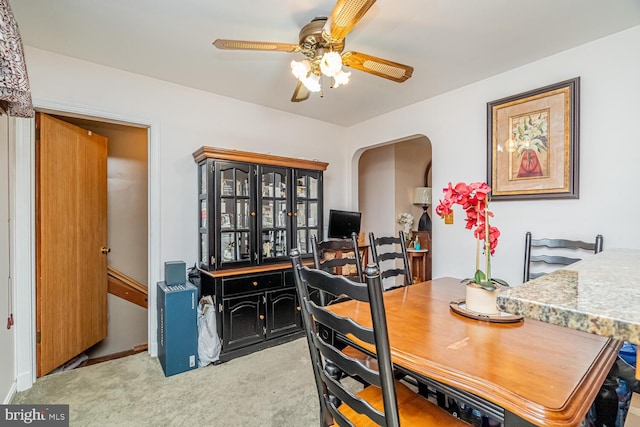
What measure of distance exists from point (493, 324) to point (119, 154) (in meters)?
4.32

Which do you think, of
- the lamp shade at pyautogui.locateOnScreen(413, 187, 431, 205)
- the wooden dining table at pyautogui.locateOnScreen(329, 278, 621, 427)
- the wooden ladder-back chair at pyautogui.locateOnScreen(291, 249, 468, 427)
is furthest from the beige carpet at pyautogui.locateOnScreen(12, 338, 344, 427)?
the lamp shade at pyautogui.locateOnScreen(413, 187, 431, 205)

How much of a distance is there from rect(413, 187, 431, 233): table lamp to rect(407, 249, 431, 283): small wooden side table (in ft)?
2.06

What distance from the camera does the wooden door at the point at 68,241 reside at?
7.78ft

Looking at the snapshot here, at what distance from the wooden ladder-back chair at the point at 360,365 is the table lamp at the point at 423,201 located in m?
3.78

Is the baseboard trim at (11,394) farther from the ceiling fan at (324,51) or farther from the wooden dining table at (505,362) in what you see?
the ceiling fan at (324,51)

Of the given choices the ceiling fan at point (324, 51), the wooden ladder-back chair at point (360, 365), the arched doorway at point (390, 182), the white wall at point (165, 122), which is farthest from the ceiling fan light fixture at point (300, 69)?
the arched doorway at point (390, 182)

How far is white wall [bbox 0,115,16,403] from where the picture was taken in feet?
6.36

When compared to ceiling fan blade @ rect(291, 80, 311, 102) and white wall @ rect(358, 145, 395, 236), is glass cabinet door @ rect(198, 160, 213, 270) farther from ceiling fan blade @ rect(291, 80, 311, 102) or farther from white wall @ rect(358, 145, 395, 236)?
white wall @ rect(358, 145, 395, 236)

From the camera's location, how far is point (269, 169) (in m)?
3.00

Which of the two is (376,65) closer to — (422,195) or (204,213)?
(204,213)

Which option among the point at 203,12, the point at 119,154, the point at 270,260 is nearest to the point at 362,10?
the point at 203,12

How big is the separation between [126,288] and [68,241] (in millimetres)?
1189

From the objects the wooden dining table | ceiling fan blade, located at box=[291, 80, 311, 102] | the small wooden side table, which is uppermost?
ceiling fan blade, located at box=[291, 80, 311, 102]

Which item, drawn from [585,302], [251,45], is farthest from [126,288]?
[585,302]
